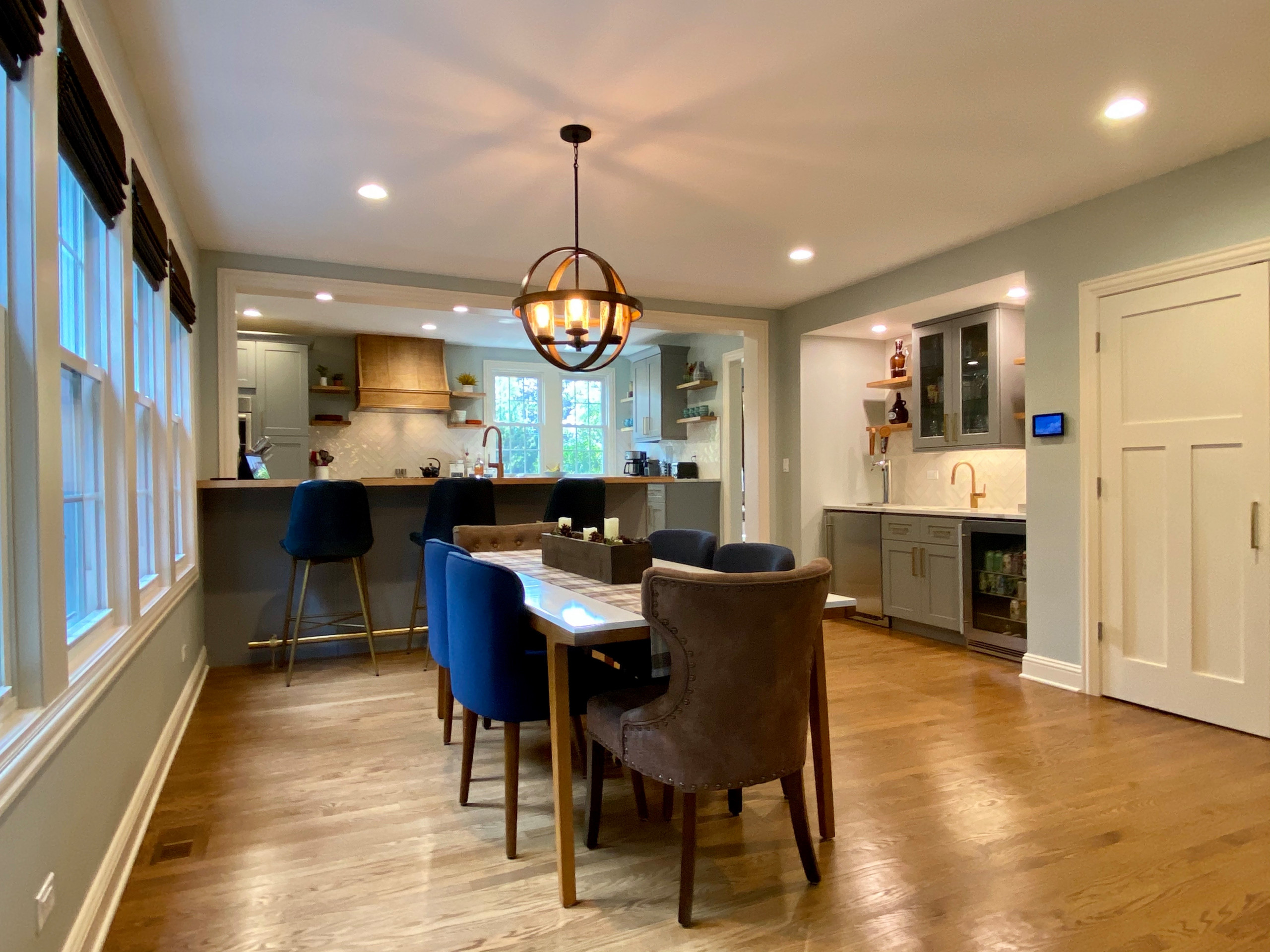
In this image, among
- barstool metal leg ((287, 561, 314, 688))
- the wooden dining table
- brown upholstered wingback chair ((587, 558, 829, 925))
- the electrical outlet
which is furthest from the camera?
barstool metal leg ((287, 561, 314, 688))

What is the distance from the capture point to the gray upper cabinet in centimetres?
791

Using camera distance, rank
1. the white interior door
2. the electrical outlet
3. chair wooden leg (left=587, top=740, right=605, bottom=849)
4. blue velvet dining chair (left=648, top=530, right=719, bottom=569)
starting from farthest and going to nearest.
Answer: the white interior door < blue velvet dining chair (left=648, top=530, right=719, bottom=569) < chair wooden leg (left=587, top=740, right=605, bottom=849) < the electrical outlet

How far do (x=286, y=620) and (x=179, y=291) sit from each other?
74.5 inches

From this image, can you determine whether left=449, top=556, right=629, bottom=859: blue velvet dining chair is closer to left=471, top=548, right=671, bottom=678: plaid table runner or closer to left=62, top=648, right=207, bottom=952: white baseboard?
left=471, top=548, right=671, bottom=678: plaid table runner

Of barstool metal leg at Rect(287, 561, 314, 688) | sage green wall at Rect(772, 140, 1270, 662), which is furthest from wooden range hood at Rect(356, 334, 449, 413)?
sage green wall at Rect(772, 140, 1270, 662)

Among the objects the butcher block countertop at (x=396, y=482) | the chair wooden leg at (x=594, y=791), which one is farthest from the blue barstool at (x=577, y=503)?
the chair wooden leg at (x=594, y=791)

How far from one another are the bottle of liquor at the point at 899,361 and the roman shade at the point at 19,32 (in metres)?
5.52

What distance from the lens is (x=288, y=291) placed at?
4.76 metres

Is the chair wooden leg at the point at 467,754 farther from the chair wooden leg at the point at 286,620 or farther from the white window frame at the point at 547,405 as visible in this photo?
the white window frame at the point at 547,405

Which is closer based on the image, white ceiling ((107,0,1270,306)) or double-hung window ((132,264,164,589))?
white ceiling ((107,0,1270,306))

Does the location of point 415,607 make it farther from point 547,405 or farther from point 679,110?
point 547,405

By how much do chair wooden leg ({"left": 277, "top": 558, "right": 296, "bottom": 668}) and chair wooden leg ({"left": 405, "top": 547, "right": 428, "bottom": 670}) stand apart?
2.29ft

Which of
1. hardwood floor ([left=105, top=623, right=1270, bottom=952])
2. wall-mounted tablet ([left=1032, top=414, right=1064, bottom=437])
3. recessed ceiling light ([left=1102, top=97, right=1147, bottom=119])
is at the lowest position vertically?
hardwood floor ([left=105, top=623, right=1270, bottom=952])

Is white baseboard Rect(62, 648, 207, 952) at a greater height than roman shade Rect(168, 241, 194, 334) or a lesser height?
lesser
